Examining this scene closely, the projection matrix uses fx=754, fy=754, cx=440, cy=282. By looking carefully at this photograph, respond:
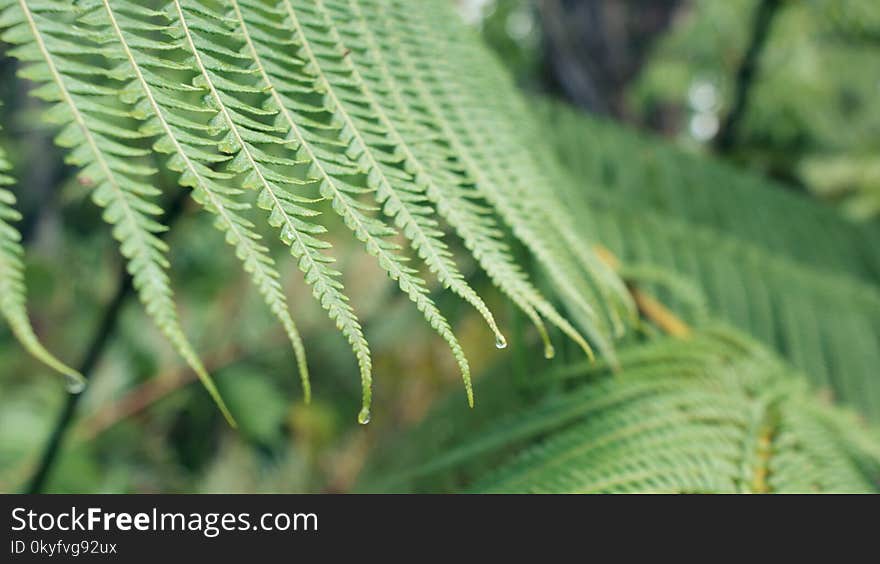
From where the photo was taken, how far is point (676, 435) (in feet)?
2.02

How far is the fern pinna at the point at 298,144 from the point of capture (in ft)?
0.99

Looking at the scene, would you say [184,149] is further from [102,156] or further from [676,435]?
[676,435]

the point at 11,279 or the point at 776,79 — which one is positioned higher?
the point at 11,279

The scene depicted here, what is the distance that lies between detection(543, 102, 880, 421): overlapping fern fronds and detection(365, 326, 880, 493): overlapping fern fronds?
0.21m

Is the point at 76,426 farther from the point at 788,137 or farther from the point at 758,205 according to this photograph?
the point at 788,137

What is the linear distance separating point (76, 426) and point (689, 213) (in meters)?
1.40

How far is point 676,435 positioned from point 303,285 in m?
1.53

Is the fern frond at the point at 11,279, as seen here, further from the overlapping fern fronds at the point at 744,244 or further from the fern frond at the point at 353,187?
the overlapping fern fronds at the point at 744,244

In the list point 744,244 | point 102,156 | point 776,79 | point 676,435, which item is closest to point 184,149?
point 102,156

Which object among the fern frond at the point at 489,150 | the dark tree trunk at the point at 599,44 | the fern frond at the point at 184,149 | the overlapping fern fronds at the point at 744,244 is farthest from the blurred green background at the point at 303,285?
the fern frond at the point at 184,149

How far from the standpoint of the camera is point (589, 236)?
809 mm

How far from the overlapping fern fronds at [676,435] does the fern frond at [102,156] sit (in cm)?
38

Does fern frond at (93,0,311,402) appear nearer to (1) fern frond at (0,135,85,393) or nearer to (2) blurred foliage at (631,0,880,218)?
(1) fern frond at (0,135,85,393)
